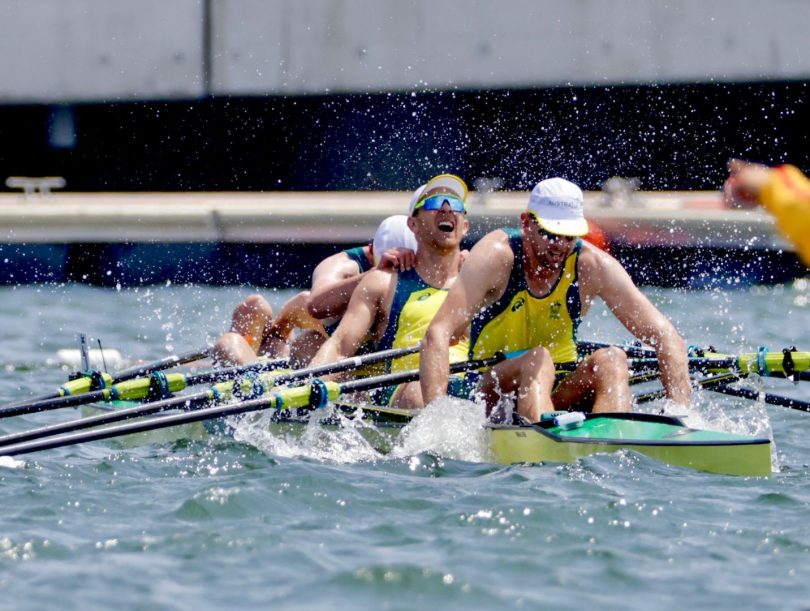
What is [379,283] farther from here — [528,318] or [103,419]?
[103,419]

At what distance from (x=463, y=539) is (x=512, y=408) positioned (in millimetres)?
1676

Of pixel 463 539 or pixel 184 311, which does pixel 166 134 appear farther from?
pixel 463 539

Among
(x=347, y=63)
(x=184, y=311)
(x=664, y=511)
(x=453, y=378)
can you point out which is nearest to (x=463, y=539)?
(x=664, y=511)

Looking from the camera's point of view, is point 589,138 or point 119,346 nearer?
point 119,346

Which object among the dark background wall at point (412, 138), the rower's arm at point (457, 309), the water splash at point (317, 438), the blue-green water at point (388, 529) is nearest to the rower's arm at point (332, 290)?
the water splash at point (317, 438)

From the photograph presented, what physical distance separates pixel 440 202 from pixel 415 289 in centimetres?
53

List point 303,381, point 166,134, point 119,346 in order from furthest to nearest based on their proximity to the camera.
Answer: point 166,134 < point 119,346 < point 303,381

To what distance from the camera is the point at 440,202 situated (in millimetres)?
7820

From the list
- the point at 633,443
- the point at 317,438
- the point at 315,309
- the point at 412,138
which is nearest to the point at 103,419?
the point at 317,438

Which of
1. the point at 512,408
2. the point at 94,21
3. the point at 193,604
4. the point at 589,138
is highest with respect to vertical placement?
the point at 94,21

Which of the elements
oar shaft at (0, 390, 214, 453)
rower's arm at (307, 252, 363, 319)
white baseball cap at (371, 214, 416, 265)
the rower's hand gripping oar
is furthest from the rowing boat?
white baseball cap at (371, 214, 416, 265)

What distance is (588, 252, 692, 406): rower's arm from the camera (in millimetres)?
6977

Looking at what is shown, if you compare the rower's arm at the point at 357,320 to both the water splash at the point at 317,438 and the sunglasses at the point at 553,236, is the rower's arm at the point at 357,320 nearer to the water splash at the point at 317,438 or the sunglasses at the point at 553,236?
the water splash at the point at 317,438

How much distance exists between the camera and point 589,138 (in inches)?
874
